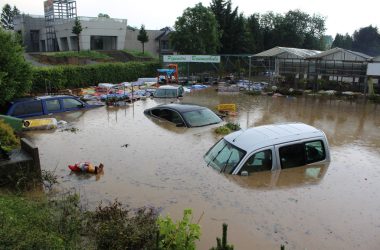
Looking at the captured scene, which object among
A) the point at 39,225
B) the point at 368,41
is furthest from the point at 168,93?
the point at 368,41

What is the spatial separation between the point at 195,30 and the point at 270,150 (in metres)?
38.7

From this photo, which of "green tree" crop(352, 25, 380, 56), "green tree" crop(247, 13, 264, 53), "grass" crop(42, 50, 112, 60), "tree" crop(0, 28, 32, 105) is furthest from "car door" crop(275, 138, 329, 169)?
"green tree" crop(352, 25, 380, 56)

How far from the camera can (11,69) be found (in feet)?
54.7

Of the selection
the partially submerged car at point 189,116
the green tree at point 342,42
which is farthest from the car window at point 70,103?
the green tree at point 342,42

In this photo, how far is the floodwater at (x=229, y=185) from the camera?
668cm

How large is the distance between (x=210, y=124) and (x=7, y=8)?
86.3 meters

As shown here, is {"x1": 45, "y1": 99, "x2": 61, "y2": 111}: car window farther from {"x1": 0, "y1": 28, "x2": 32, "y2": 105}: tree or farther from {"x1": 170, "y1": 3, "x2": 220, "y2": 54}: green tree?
{"x1": 170, "y1": 3, "x2": 220, "y2": 54}: green tree

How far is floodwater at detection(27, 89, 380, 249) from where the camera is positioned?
6684mm

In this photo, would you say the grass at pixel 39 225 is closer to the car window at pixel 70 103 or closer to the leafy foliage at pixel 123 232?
the leafy foliage at pixel 123 232

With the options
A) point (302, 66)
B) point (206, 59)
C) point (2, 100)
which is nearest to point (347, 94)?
point (302, 66)

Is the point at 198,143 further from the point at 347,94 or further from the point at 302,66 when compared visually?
the point at 302,66

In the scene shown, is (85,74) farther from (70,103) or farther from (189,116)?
(189,116)

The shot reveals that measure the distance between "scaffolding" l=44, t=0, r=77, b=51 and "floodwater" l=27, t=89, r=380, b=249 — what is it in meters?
45.4

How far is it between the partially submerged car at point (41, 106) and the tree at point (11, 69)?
53 centimetres
